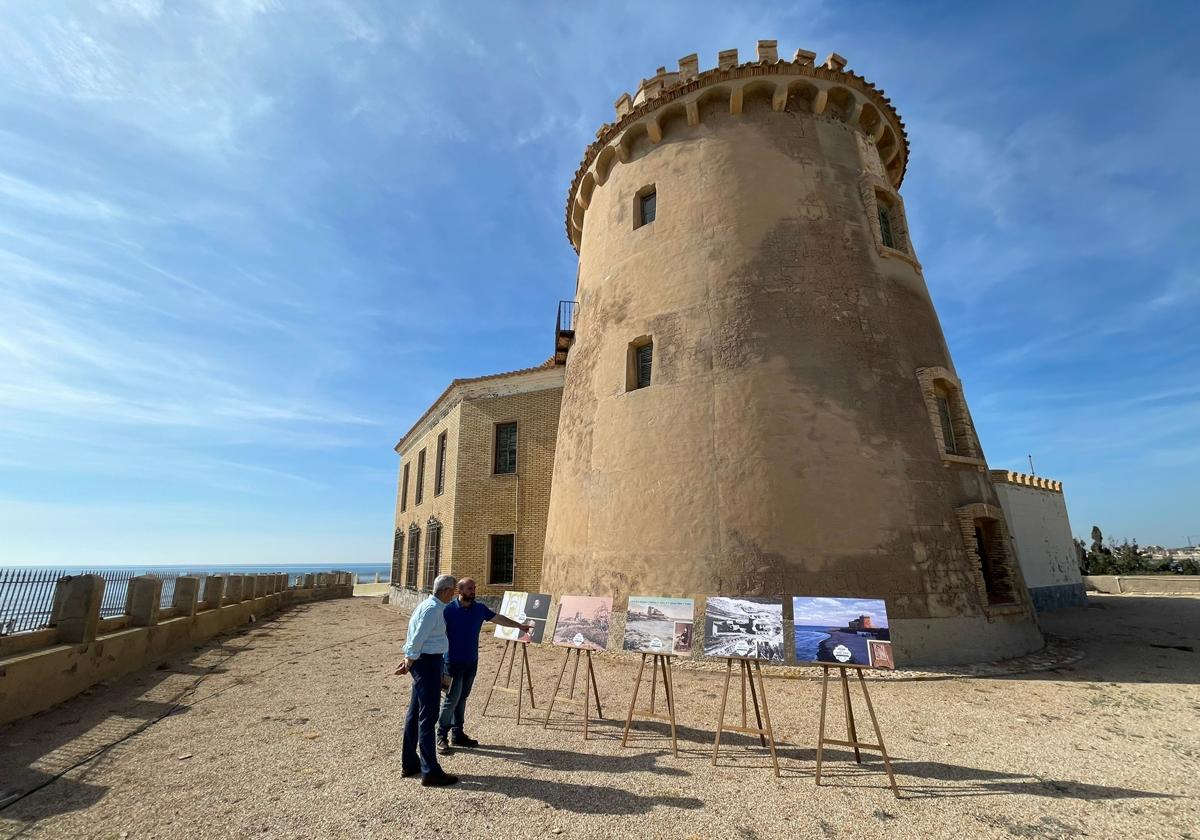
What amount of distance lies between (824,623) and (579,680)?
15.1 feet

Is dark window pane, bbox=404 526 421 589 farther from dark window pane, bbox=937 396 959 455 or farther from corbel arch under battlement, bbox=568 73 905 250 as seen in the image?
dark window pane, bbox=937 396 959 455

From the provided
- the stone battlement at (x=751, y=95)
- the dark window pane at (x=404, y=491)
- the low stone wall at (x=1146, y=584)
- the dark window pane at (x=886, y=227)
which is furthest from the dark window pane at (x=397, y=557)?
the low stone wall at (x=1146, y=584)

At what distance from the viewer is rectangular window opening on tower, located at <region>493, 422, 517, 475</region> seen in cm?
1894

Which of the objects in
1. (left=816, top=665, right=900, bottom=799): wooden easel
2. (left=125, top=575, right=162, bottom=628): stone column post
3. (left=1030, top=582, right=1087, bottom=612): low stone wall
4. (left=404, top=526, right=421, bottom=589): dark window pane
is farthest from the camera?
(left=404, top=526, right=421, bottom=589): dark window pane

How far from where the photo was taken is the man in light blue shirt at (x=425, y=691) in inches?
189

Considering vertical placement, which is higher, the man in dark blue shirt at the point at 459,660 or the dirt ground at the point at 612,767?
the man in dark blue shirt at the point at 459,660

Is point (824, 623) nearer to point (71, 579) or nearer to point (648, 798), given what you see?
point (648, 798)

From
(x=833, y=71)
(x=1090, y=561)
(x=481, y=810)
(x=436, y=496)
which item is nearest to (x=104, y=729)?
(x=481, y=810)

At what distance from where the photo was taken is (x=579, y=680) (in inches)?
347

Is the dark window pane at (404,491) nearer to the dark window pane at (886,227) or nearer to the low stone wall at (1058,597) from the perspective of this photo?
the dark window pane at (886,227)

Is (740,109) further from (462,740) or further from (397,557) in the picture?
(397,557)

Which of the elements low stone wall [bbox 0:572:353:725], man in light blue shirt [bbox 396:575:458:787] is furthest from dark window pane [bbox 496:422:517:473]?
man in light blue shirt [bbox 396:575:458:787]

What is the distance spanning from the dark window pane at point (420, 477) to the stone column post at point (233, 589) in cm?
811

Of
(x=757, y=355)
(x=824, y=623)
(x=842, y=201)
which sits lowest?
(x=824, y=623)
